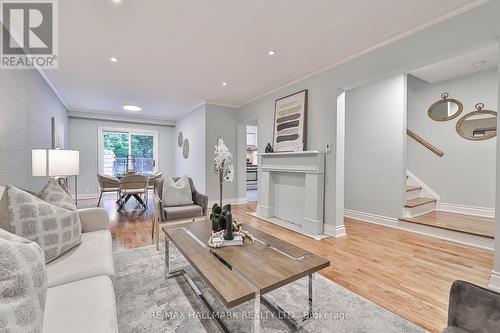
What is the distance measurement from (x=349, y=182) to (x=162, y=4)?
13.3 feet

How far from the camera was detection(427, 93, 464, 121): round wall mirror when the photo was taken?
13.2 ft

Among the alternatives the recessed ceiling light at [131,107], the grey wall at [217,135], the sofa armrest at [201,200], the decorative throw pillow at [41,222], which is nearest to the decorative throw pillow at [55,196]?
the decorative throw pillow at [41,222]

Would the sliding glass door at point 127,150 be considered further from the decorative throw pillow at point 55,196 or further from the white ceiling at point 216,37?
the decorative throw pillow at point 55,196

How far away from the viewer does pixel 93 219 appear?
2.04 meters

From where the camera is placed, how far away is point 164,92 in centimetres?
464

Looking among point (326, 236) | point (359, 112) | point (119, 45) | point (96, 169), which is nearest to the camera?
point (119, 45)

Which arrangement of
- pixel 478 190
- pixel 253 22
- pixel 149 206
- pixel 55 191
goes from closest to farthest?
pixel 55 191, pixel 253 22, pixel 478 190, pixel 149 206

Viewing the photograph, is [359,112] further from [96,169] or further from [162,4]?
[96,169]

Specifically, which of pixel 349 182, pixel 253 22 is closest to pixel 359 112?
pixel 349 182

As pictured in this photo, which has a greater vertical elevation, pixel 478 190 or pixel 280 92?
pixel 280 92

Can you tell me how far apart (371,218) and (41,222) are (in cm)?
440

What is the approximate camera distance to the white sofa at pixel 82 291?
2.94 ft

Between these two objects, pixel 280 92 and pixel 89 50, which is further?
pixel 280 92

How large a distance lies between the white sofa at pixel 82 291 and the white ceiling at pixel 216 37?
7.10ft
